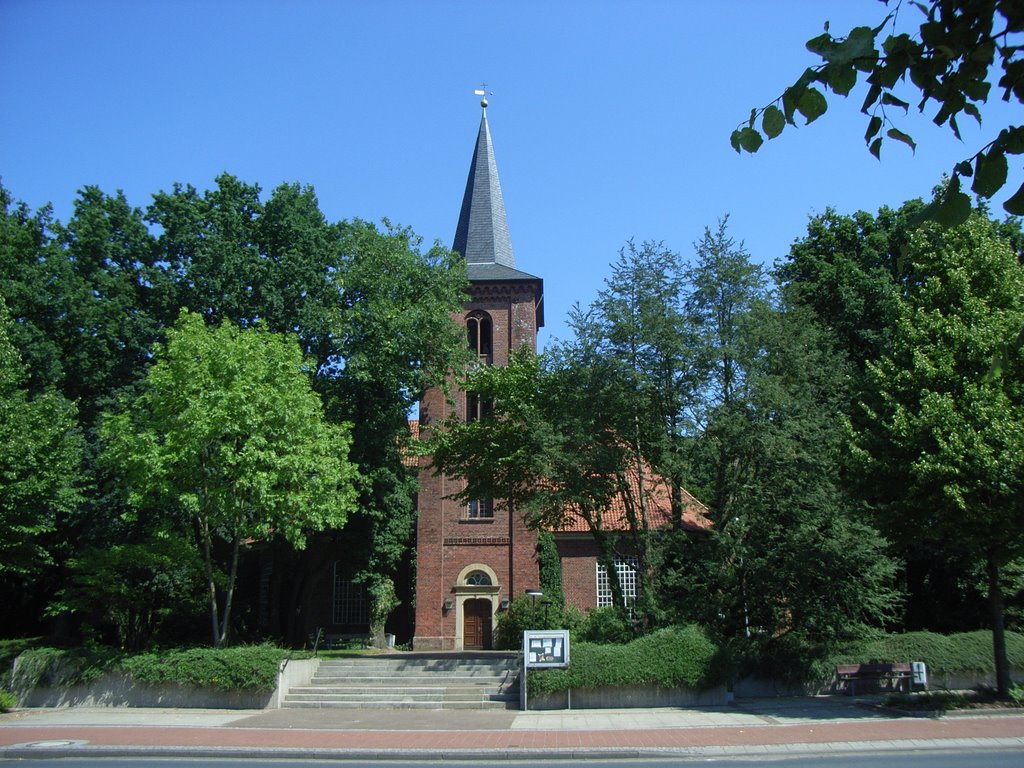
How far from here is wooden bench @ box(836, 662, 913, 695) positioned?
73.4 feet

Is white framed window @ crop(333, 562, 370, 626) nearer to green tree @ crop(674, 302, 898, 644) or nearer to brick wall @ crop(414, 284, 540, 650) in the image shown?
brick wall @ crop(414, 284, 540, 650)

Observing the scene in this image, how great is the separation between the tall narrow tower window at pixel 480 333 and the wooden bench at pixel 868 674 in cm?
2243

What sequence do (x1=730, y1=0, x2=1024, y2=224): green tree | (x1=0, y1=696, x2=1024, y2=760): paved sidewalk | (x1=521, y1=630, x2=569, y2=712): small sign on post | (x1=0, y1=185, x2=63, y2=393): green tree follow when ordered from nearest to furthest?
1. (x1=730, y1=0, x2=1024, y2=224): green tree
2. (x1=0, y1=696, x2=1024, y2=760): paved sidewalk
3. (x1=521, y1=630, x2=569, y2=712): small sign on post
4. (x1=0, y1=185, x2=63, y2=393): green tree

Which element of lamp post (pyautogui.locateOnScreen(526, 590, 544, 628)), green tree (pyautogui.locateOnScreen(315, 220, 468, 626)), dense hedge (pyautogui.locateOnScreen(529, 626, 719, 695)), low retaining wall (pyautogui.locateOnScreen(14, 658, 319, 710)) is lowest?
low retaining wall (pyautogui.locateOnScreen(14, 658, 319, 710))

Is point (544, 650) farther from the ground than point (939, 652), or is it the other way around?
point (544, 650)

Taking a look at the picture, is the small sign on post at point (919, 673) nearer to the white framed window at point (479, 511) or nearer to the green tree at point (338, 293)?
the green tree at point (338, 293)

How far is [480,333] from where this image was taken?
134 feet

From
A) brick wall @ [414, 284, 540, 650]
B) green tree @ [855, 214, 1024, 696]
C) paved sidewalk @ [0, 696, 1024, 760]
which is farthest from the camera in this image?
brick wall @ [414, 284, 540, 650]

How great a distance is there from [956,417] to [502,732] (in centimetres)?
1162

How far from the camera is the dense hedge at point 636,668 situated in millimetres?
20109

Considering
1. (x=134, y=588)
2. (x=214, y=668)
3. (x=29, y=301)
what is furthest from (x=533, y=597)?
(x=29, y=301)

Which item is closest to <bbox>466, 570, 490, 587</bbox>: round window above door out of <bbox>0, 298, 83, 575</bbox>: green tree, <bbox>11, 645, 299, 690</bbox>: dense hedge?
<bbox>11, 645, 299, 690</bbox>: dense hedge

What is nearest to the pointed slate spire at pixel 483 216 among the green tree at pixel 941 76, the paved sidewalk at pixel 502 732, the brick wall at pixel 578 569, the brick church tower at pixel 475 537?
the brick church tower at pixel 475 537

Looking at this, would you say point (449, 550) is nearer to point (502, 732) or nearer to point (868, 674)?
point (868, 674)
